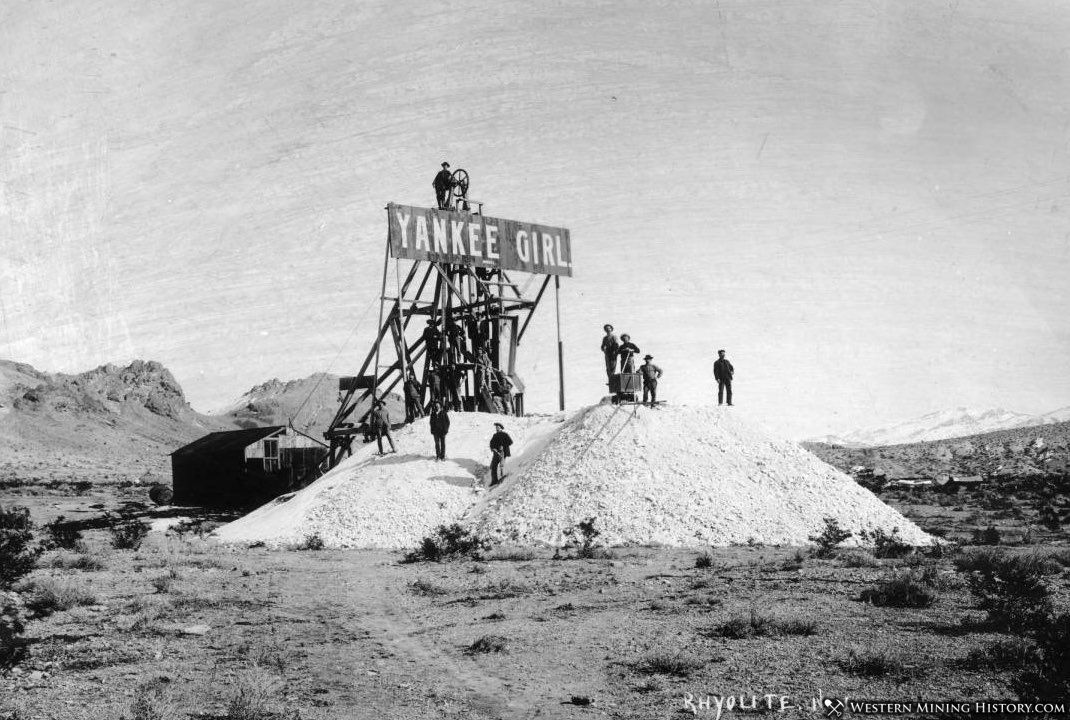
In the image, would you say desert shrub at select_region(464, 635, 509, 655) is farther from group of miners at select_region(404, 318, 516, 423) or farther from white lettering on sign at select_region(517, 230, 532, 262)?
white lettering on sign at select_region(517, 230, 532, 262)

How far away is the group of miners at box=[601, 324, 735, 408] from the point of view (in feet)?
69.8

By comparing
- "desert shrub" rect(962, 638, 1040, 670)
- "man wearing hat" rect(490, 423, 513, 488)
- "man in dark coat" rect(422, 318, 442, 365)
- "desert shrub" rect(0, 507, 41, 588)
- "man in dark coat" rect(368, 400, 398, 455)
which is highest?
"man in dark coat" rect(422, 318, 442, 365)

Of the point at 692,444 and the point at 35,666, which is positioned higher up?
the point at 692,444

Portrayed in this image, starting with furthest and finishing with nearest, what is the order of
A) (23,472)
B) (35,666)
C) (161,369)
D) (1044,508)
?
(161,369) < (23,472) < (1044,508) < (35,666)

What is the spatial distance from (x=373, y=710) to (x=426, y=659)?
67.4 inches

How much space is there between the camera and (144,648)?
916 centimetres

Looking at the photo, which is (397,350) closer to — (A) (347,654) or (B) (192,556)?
(B) (192,556)

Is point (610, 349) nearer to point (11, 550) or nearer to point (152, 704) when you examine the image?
point (11, 550)

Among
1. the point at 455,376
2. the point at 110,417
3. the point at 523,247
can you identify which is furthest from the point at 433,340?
the point at 110,417

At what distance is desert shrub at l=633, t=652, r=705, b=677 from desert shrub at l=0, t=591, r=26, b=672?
5.65 m

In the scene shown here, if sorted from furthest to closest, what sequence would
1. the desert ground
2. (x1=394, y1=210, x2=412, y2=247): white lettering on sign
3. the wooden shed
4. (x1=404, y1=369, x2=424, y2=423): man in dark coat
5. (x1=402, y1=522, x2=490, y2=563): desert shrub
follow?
1. the wooden shed
2. (x1=404, y1=369, x2=424, y2=423): man in dark coat
3. (x1=394, y1=210, x2=412, y2=247): white lettering on sign
4. (x1=402, y1=522, x2=490, y2=563): desert shrub
5. the desert ground

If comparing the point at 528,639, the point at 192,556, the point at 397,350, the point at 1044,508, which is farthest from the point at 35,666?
the point at 1044,508

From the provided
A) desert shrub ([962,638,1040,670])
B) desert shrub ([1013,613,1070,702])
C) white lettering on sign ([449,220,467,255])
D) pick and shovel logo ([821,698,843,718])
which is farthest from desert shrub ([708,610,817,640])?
white lettering on sign ([449,220,467,255])

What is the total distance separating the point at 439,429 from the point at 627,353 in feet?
16.6
